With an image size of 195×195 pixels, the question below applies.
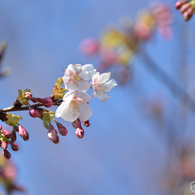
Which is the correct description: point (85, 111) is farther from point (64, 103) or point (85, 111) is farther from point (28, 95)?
point (28, 95)

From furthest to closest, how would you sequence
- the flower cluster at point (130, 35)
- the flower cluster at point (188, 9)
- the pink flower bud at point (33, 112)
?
the flower cluster at point (130, 35) → the flower cluster at point (188, 9) → the pink flower bud at point (33, 112)

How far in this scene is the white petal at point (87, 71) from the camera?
1.13 metres

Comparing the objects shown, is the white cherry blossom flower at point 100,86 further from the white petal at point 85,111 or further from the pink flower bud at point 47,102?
the pink flower bud at point 47,102

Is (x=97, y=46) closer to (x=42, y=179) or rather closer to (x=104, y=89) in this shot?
(x=104, y=89)

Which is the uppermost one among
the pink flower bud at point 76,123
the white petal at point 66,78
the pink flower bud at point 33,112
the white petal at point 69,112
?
the white petal at point 66,78

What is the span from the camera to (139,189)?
666cm

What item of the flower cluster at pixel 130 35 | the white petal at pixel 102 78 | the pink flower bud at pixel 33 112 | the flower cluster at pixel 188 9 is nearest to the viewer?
the pink flower bud at pixel 33 112

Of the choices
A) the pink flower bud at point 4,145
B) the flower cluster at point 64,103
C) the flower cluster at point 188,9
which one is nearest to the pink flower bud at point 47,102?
the flower cluster at point 64,103

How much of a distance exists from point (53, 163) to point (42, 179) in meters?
0.41

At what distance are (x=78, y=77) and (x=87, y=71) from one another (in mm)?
56

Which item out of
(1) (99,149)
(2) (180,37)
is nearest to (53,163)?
(1) (99,149)

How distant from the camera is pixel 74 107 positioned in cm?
111

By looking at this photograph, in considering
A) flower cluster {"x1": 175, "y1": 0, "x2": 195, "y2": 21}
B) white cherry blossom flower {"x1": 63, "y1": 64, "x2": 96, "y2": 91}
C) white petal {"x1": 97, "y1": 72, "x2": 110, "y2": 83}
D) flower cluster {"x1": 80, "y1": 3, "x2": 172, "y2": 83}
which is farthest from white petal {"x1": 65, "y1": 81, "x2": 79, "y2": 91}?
flower cluster {"x1": 80, "y1": 3, "x2": 172, "y2": 83}

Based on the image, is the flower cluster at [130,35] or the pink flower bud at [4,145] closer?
the pink flower bud at [4,145]
